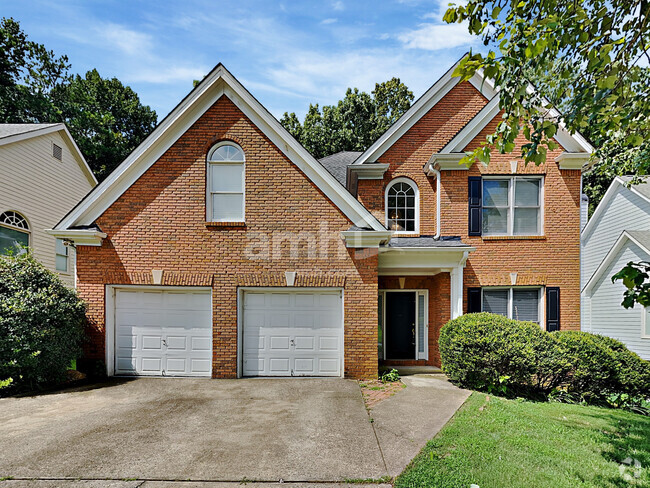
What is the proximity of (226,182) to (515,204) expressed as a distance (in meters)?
8.54

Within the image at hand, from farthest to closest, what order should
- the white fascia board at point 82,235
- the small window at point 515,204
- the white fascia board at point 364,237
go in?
the small window at point 515,204 → the white fascia board at point 364,237 → the white fascia board at point 82,235

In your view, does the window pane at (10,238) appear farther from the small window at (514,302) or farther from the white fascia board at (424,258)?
the small window at (514,302)

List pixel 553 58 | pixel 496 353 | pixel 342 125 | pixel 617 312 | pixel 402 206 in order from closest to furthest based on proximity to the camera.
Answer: pixel 553 58 < pixel 496 353 < pixel 402 206 < pixel 617 312 < pixel 342 125

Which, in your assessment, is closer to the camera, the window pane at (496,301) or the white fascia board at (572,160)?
the white fascia board at (572,160)

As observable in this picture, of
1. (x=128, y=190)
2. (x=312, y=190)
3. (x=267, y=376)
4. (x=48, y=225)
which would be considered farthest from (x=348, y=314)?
(x=48, y=225)

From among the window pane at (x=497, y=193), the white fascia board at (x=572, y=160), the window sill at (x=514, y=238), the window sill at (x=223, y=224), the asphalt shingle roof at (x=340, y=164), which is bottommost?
the window sill at (x=514, y=238)

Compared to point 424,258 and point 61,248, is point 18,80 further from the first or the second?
point 424,258

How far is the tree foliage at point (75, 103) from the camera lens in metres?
23.4

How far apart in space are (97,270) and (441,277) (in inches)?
374

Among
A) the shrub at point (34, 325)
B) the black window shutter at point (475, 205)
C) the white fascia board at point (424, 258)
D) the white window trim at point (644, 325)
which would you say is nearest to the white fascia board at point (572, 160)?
the black window shutter at point (475, 205)

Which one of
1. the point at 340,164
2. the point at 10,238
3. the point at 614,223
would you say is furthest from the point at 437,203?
the point at 10,238

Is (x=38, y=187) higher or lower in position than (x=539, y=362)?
higher

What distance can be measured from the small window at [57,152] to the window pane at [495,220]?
56.7 ft

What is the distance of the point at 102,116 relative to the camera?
29328mm
